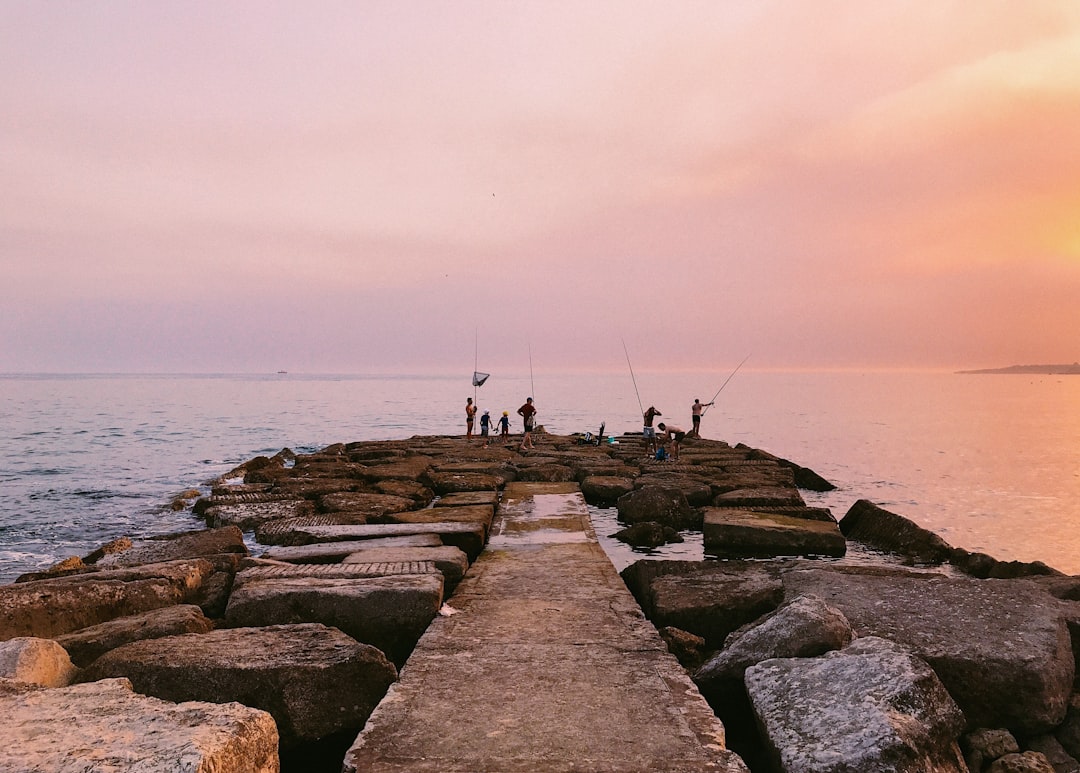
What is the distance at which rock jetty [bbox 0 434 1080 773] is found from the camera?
2455mm

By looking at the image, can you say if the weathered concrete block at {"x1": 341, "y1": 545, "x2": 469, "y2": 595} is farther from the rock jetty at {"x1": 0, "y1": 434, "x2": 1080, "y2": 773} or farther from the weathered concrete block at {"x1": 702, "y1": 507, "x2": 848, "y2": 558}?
the weathered concrete block at {"x1": 702, "y1": 507, "x2": 848, "y2": 558}

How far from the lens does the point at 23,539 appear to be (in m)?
10.8

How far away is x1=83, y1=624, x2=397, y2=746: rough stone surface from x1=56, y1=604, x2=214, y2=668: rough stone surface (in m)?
0.49

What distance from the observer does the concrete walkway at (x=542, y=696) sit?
2480 millimetres

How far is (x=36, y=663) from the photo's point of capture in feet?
10.3

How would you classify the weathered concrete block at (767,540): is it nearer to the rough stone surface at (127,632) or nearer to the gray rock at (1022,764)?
the gray rock at (1022,764)

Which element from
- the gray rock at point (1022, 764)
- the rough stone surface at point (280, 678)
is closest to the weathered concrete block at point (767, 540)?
the gray rock at point (1022, 764)

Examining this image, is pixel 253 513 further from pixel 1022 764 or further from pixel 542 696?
pixel 1022 764

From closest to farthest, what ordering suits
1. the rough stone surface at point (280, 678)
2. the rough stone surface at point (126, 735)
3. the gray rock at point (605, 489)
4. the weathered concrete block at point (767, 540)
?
the rough stone surface at point (126, 735) < the rough stone surface at point (280, 678) < the weathered concrete block at point (767, 540) < the gray rock at point (605, 489)

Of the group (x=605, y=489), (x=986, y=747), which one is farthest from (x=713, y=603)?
(x=605, y=489)

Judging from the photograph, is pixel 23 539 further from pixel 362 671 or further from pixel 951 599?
pixel 951 599

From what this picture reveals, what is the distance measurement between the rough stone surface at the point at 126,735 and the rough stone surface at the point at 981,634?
3.11 meters

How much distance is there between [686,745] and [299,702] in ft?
5.30

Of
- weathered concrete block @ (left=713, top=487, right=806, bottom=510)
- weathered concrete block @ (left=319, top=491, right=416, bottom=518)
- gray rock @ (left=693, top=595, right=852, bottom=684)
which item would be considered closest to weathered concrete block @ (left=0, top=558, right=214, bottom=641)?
weathered concrete block @ (left=319, top=491, right=416, bottom=518)
